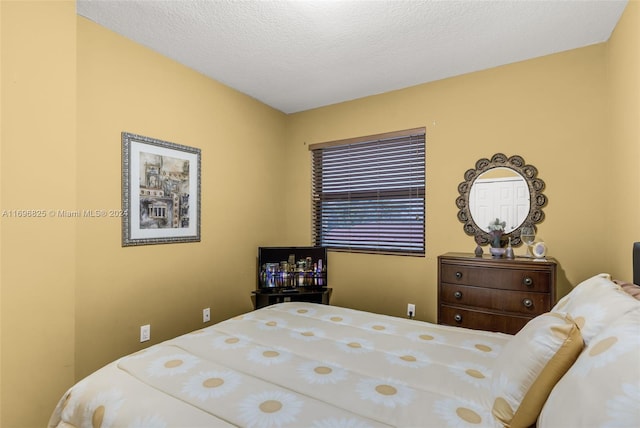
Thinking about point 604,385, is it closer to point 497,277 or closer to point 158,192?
point 497,277

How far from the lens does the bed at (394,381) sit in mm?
824

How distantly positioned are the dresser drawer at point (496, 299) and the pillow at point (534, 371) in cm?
138

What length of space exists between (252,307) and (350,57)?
2647 millimetres

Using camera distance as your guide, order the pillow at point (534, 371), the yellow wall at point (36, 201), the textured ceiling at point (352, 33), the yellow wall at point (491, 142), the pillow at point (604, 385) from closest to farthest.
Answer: the pillow at point (604, 385) → the pillow at point (534, 371) → the yellow wall at point (36, 201) → the textured ceiling at point (352, 33) → the yellow wall at point (491, 142)

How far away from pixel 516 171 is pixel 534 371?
7.14 ft

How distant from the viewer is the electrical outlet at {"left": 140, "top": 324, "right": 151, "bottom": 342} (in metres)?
2.49

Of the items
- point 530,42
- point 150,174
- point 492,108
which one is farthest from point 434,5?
point 150,174

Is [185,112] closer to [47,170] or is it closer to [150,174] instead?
[150,174]

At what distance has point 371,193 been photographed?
352 centimetres

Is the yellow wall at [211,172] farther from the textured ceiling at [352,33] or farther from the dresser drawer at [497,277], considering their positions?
the dresser drawer at [497,277]

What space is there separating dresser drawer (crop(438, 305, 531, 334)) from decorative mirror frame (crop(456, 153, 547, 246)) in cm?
69

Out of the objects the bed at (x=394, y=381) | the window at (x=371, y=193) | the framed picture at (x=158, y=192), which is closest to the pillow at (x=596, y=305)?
the bed at (x=394, y=381)

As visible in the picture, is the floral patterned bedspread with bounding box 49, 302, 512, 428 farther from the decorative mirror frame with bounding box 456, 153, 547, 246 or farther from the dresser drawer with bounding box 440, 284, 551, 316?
the decorative mirror frame with bounding box 456, 153, 547, 246

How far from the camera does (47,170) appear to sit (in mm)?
1777
